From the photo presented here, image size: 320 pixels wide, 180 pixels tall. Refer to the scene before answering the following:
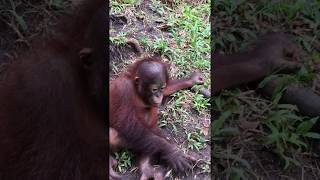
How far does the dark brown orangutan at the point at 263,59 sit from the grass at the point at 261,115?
0.03m

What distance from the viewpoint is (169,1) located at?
132cm

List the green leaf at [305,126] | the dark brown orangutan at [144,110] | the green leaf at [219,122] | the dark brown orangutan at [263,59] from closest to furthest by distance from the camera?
the dark brown orangutan at [144,110] < the green leaf at [219,122] < the green leaf at [305,126] < the dark brown orangutan at [263,59]

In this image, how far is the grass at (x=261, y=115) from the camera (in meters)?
1.63

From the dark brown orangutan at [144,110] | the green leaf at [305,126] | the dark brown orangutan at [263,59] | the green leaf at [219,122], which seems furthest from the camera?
the dark brown orangutan at [263,59]

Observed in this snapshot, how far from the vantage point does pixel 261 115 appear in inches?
68.2

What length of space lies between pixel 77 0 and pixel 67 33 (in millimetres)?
89

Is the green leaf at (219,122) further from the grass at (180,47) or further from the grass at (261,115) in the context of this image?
the grass at (180,47)

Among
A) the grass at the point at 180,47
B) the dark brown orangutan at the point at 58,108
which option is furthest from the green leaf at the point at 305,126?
the dark brown orangutan at the point at 58,108

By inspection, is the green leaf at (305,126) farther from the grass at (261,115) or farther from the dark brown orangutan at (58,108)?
the dark brown orangutan at (58,108)

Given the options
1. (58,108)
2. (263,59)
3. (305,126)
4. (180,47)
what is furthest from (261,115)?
(58,108)

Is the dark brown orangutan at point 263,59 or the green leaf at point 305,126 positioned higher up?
the dark brown orangutan at point 263,59

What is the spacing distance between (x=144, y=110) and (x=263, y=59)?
0.78 metres

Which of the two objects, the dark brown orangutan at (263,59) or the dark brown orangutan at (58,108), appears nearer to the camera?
the dark brown orangutan at (58,108)

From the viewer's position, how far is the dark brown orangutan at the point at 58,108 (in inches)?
48.9
